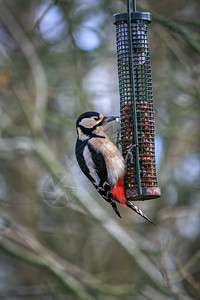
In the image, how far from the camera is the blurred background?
8.55 m

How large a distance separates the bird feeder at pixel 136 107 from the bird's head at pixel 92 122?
257mm

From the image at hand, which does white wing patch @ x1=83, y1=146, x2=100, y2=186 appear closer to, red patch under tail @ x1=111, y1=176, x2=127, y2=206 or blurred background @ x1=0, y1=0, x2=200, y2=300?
red patch under tail @ x1=111, y1=176, x2=127, y2=206

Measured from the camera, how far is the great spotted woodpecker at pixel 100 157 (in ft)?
21.7

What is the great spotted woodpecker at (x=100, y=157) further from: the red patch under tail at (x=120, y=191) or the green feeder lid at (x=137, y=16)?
the green feeder lid at (x=137, y=16)

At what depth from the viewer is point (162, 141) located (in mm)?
10344

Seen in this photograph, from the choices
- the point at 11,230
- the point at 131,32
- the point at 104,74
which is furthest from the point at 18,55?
the point at 131,32

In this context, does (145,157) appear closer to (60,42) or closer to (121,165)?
(121,165)

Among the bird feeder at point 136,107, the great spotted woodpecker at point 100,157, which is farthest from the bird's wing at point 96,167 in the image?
the bird feeder at point 136,107

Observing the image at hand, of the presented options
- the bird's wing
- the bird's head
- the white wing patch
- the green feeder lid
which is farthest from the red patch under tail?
the green feeder lid

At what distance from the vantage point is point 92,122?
6820 mm

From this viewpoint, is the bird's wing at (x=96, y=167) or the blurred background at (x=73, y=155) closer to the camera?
the bird's wing at (x=96, y=167)

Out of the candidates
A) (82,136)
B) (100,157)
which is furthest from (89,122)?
(100,157)

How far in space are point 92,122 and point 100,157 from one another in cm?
38

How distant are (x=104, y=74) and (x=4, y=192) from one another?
9.40 ft
